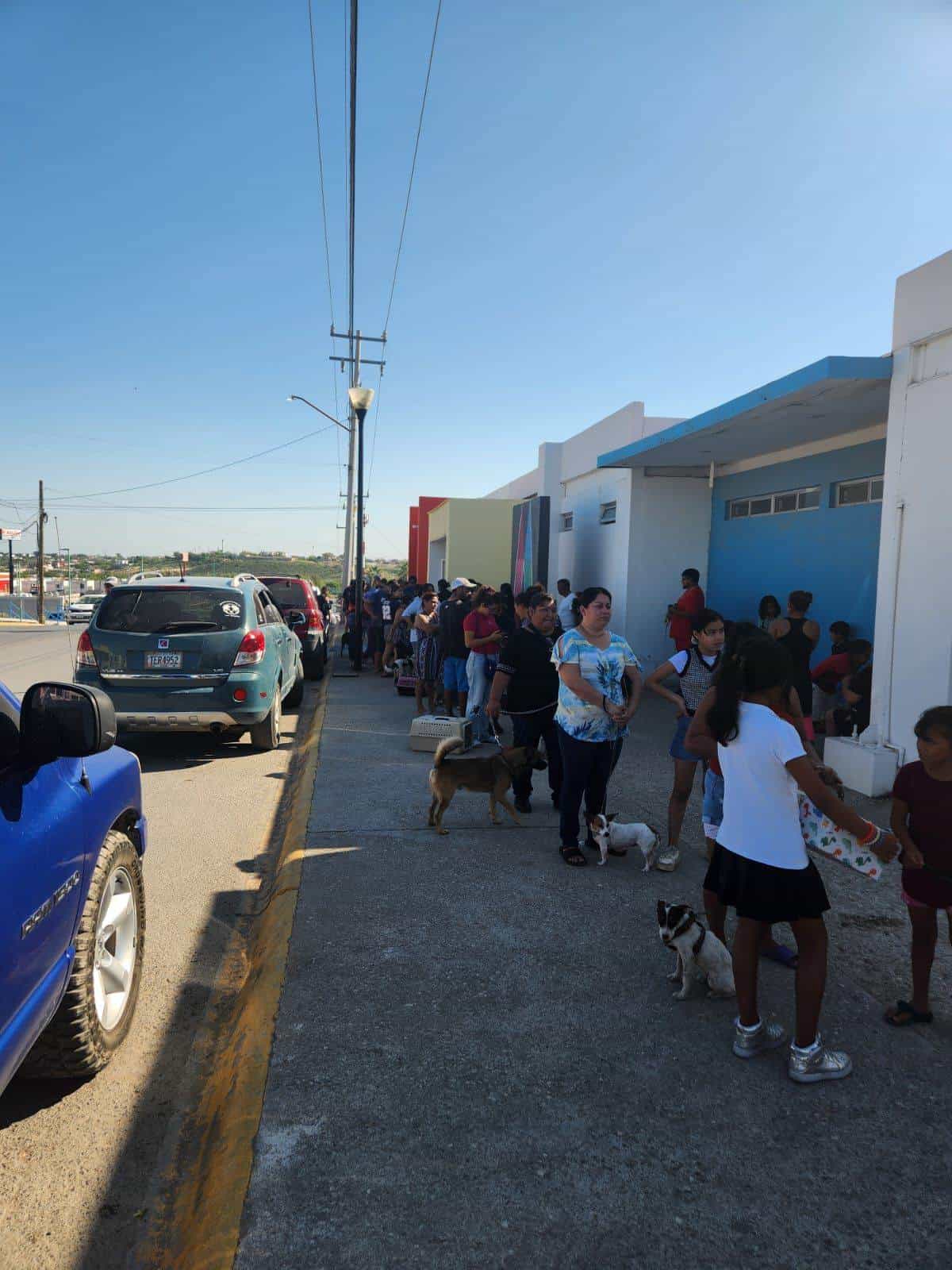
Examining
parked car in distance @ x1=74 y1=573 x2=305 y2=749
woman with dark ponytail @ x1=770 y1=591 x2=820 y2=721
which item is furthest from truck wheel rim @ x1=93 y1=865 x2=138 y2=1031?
woman with dark ponytail @ x1=770 y1=591 x2=820 y2=721

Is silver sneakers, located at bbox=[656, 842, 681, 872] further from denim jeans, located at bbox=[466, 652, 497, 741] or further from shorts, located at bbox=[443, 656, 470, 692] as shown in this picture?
shorts, located at bbox=[443, 656, 470, 692]

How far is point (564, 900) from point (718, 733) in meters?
1.96

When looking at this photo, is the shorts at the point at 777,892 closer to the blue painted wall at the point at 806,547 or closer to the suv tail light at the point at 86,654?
the suv tail light at the point at 86,654

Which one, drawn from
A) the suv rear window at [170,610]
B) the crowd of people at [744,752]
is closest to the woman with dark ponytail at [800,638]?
the crowd of people at [744,752]

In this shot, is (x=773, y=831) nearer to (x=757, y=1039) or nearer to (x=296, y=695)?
(x=757, y=1039)

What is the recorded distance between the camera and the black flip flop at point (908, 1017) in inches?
135

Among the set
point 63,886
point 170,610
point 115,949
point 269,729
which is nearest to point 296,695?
point 269,729

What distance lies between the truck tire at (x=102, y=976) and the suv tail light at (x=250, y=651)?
451 centimetres

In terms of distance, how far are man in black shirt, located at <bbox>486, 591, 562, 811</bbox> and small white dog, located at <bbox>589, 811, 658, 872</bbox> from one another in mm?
927

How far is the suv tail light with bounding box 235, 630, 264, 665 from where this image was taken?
317 inches

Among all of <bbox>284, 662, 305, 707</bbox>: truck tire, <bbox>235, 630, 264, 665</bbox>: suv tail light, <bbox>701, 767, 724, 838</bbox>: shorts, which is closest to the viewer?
<bbox>701, 767, 724, 838</bbox>: shorts

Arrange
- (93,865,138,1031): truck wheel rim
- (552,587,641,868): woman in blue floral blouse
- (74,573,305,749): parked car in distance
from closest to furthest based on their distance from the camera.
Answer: (93,865,138,1031): truck wheel rim < (552,587,641,868): woman in blue floral blouse < (74,573,305,749): parked car in distance

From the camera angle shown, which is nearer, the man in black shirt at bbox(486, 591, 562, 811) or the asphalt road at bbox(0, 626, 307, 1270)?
the asphalt road at bbox(0, 626, 307, 1270)

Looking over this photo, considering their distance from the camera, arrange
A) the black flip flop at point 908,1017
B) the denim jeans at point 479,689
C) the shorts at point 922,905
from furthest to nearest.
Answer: the denim jeans at point 479,689 → the black flip flop at point 908,1017 → the shorts at point 922,905
